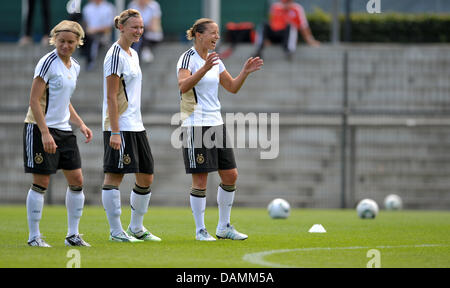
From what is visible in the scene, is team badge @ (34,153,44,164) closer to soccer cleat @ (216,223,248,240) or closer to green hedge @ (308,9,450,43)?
soccer cleat @ (216,223,248,240)

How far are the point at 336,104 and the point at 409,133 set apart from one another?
179cm

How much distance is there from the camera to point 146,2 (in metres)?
20.2

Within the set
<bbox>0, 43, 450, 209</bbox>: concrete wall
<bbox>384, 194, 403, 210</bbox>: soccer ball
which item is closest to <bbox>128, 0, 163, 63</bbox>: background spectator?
<bbox>0, 43, 450, 209</bbox>: concrete wall

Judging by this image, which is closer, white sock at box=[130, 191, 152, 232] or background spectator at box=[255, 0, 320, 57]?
white sock at box=[130, 191, 152, 232]

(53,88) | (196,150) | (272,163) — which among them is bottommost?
(272,163)

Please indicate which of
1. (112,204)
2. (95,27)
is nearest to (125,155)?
(112,204)

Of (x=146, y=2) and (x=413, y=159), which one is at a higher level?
(x=146, y=2)

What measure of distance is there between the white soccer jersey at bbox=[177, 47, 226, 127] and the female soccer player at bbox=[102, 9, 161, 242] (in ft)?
1.65

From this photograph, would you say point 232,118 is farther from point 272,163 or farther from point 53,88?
point 53,88

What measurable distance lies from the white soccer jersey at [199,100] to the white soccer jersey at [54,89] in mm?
1271

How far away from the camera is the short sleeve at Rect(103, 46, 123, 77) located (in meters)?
8.81

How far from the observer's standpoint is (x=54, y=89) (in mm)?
8523

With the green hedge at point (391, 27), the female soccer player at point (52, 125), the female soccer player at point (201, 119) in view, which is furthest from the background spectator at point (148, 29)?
the female soccer player at point (52, 125)
